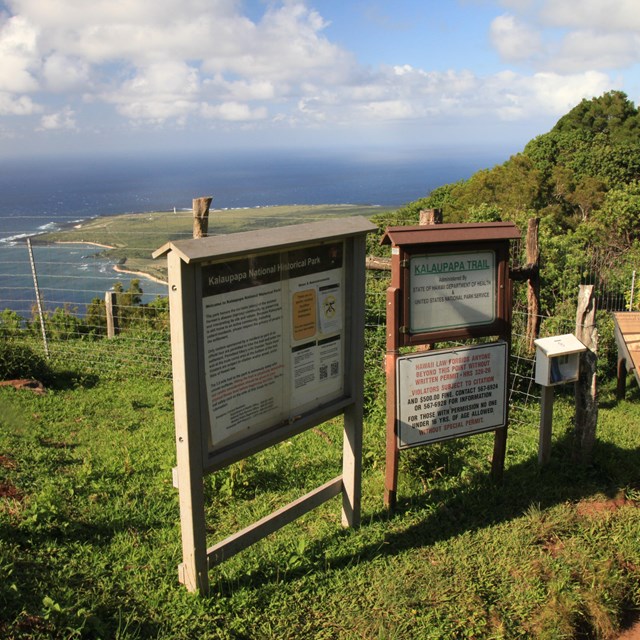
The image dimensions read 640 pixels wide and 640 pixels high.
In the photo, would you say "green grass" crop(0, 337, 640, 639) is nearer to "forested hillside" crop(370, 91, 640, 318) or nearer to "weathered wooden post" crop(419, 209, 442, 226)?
"weathered wooden post" crop(419, 209, 442, 226)

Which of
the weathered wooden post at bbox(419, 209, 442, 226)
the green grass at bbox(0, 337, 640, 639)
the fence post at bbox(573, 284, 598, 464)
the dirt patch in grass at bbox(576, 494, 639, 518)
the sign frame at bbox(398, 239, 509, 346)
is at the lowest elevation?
the dirt patch in grass at bbox(576, 494, 639, 518)

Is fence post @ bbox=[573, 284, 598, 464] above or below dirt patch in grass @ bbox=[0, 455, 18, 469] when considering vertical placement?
above

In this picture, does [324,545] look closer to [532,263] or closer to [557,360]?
[557,360]

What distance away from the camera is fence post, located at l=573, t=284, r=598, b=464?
4715 millimetres

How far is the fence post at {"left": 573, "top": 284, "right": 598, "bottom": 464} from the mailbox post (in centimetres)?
7

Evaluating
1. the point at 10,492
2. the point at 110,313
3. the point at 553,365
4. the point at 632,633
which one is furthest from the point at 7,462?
the point at 110,313

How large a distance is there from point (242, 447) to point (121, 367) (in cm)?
492

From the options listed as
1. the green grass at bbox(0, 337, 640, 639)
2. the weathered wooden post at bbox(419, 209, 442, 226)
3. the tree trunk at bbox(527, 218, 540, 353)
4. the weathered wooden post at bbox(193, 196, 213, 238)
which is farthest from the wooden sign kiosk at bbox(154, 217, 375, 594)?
the tree trunk at bbox(527, 218, 540, 353)

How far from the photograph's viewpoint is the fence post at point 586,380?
471 cm

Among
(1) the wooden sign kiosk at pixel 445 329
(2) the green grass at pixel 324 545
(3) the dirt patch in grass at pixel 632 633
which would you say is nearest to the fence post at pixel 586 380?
(2) the green grass at pixel 324 545

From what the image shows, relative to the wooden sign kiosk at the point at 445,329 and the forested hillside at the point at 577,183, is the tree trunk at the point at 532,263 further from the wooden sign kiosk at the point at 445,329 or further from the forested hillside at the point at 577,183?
the forested hillside at the point at 577,183

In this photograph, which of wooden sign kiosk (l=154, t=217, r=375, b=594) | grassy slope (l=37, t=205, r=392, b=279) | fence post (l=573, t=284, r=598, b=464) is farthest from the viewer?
grassy slope (l=37, t=205, r=392, b=279)

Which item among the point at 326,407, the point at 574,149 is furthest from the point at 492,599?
the point at 574,149

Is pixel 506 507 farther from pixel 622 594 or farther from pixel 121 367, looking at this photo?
pixel 121 367
